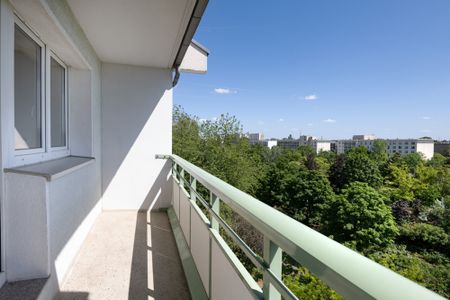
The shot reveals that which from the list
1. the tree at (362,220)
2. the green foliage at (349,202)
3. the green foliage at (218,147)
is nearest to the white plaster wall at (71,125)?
the green foliage at (349,202)

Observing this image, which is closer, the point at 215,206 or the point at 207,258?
the point at 215,206

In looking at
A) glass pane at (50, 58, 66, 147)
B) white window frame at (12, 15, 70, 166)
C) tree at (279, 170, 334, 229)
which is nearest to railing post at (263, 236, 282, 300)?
white window frame at (12, 15, 70, 166)

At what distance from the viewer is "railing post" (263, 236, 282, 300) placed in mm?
706

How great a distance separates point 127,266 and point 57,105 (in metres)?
1.69

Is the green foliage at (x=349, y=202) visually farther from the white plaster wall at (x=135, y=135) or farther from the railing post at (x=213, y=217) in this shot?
the railing post at (x=213, y=217)

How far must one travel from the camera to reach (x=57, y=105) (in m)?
2.57

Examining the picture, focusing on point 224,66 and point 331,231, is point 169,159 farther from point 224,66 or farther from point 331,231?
point 224,66

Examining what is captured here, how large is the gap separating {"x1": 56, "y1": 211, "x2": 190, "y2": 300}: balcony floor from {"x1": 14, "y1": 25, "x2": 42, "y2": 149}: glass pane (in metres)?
1.05

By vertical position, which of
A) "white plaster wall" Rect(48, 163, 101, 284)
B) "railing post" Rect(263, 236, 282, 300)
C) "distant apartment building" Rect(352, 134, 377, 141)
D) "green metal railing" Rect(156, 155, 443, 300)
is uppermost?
"distant apartment building" Rect(352, 134, 377, 141)

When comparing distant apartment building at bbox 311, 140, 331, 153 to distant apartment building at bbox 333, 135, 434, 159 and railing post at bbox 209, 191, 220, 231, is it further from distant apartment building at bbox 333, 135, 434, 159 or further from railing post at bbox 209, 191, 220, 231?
railing post at bbox 209, 191, 220, 231

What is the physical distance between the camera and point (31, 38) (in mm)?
1824

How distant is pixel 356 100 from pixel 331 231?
36815 mm

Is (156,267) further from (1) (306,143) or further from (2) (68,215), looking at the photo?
(1) (306,143)

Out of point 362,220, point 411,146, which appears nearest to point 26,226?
point 362,220
